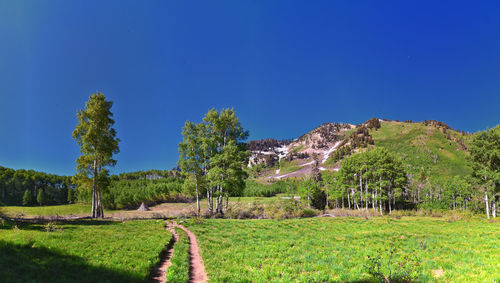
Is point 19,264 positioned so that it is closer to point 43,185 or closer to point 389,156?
point 389,156

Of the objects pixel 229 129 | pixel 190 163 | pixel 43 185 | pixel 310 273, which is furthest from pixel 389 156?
pixel 43 185

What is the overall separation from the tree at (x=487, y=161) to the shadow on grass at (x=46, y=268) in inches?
2230

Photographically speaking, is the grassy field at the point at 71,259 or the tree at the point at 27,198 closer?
the grassy field at the point at 71,259

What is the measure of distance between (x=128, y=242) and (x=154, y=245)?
1730mm

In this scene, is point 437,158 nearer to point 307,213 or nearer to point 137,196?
point 307,213

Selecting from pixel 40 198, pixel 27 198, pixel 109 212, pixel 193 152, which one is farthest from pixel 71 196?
pixel 193 152

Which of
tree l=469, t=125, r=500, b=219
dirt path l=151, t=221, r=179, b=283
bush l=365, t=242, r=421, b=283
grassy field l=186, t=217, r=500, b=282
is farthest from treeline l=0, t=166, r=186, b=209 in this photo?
tree l=469, t=125, r=500, b=219

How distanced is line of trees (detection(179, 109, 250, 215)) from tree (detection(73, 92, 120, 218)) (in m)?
10.8

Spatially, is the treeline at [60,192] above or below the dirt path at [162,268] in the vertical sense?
below

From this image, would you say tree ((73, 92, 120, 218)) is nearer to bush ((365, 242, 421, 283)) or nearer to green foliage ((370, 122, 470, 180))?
bush ((365, 242, 421, 283))

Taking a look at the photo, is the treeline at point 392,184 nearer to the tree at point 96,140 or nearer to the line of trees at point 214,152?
the line of trees at point 214,152

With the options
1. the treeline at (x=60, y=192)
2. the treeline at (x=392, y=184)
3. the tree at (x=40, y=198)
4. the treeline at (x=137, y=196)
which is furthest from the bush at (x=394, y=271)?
the tree at (x=40, y=198)

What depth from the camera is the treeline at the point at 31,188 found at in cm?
11681

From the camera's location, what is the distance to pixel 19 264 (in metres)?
7.50
